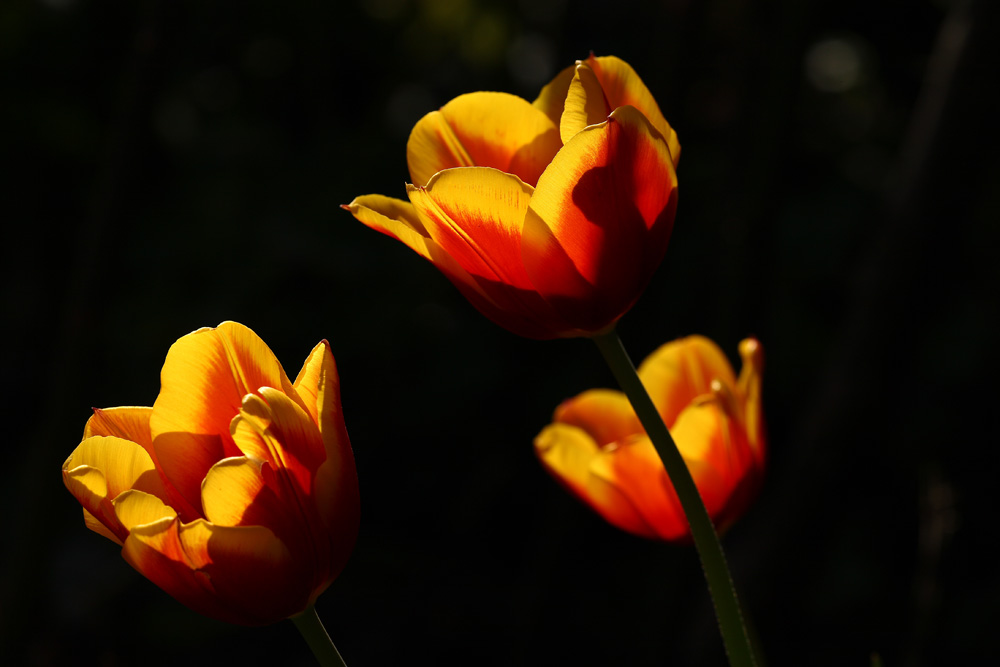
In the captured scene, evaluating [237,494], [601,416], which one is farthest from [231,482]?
[601,416]

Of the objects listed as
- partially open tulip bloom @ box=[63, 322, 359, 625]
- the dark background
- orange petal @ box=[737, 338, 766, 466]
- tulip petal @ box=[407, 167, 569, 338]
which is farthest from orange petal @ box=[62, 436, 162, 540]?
the dark background

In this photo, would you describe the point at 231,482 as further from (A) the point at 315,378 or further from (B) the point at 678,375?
(B) the point at 678,375

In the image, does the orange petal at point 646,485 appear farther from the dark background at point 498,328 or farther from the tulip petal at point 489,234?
the dark background at point 498,328

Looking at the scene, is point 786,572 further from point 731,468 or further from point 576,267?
point 576,267

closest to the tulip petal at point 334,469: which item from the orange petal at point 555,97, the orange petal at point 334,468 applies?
the orange petal at point 334,468

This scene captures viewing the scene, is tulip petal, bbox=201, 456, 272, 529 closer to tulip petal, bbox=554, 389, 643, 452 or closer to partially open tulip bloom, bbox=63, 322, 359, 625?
partially open tulip bloom, bbox=63, 322, 359, 625

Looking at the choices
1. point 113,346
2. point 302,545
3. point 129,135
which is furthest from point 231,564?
point 113,346
